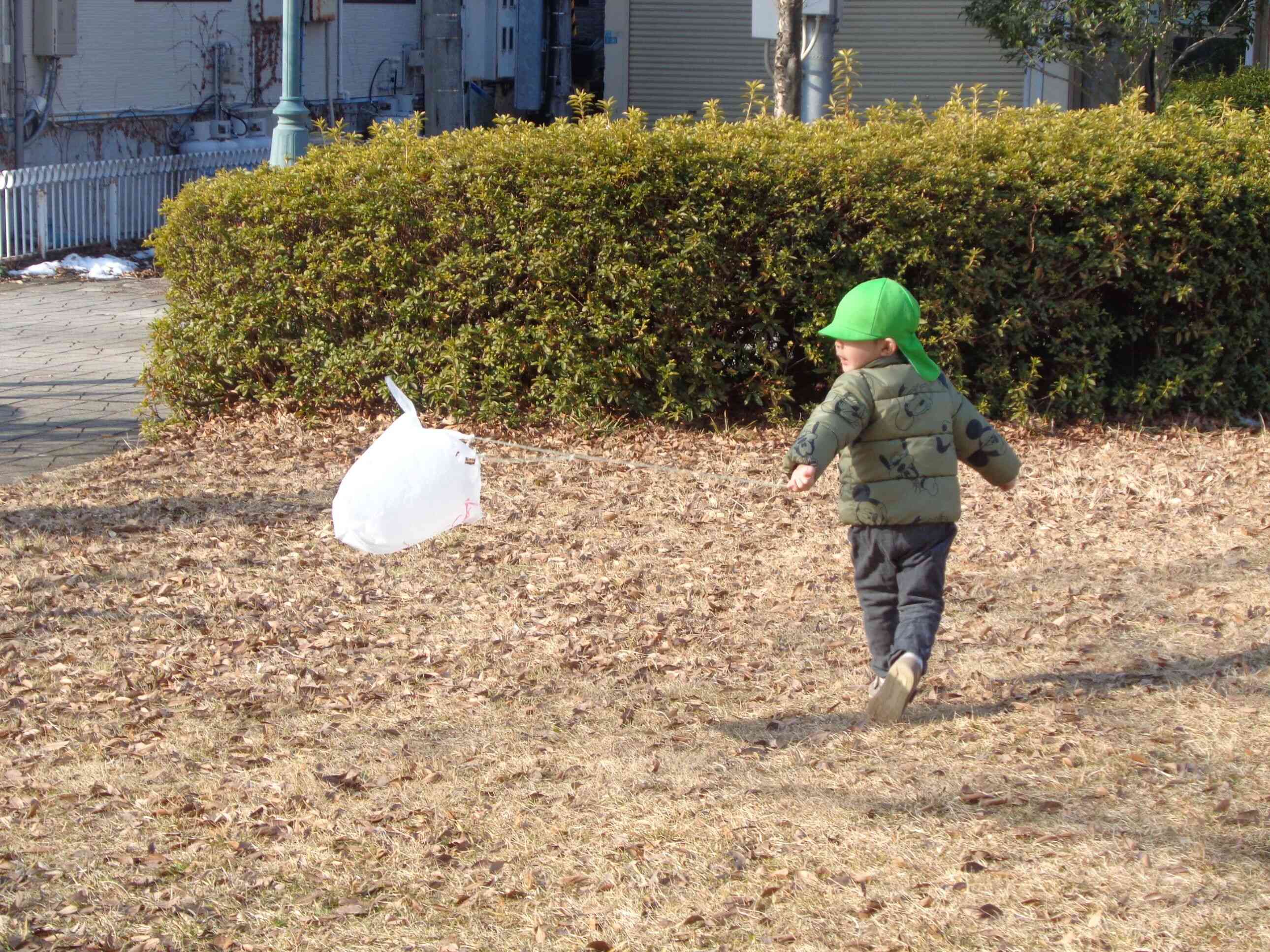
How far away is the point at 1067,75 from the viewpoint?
20312 millimetres

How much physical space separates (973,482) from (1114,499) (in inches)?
26.7

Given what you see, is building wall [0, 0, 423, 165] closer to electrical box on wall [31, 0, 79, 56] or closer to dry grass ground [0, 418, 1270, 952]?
electrical box on wall [31, 0, 79, 56]

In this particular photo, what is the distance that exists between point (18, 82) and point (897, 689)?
14.4 m

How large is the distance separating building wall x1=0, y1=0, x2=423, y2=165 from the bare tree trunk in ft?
32.2

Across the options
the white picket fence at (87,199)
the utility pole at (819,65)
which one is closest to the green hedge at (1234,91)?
the utility pole at (819,65)

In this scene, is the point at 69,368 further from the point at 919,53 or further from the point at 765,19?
the point at 919,53

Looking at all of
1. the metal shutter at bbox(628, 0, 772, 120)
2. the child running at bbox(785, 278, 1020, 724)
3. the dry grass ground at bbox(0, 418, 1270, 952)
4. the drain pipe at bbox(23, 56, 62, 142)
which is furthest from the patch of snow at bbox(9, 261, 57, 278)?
the child running at bbox(785, 278, 1020, 724)

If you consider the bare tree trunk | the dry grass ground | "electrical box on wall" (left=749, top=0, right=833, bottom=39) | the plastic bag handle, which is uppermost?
"electrical box on wall" (left=749, top=0, right=833, bottom=39)

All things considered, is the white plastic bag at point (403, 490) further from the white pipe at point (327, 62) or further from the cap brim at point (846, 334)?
the white pipe at point (327, 62)

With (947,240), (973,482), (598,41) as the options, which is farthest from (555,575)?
(598,41)

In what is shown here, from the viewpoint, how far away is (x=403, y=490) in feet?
14.1

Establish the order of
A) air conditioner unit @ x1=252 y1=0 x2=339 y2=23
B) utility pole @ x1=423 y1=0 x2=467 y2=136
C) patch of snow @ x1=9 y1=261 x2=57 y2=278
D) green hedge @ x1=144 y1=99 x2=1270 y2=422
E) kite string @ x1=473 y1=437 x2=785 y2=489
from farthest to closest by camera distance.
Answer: utility pole @ x1=423 y1=0 x2=467 y2=136
air conditioner unit @ x1=252 y1=0 x2=339 y2=23
patch of snow @ x1=9 y1=261 x2=57 y2=278
green hedge @ x1=144 y1=99 x2=1270 y2=422
kite string @ x1=473 y1=437 x2=785 y2=489

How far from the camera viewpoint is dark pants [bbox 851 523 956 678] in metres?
4.32

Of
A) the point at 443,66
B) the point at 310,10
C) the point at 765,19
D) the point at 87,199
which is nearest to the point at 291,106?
the point at 765,19
